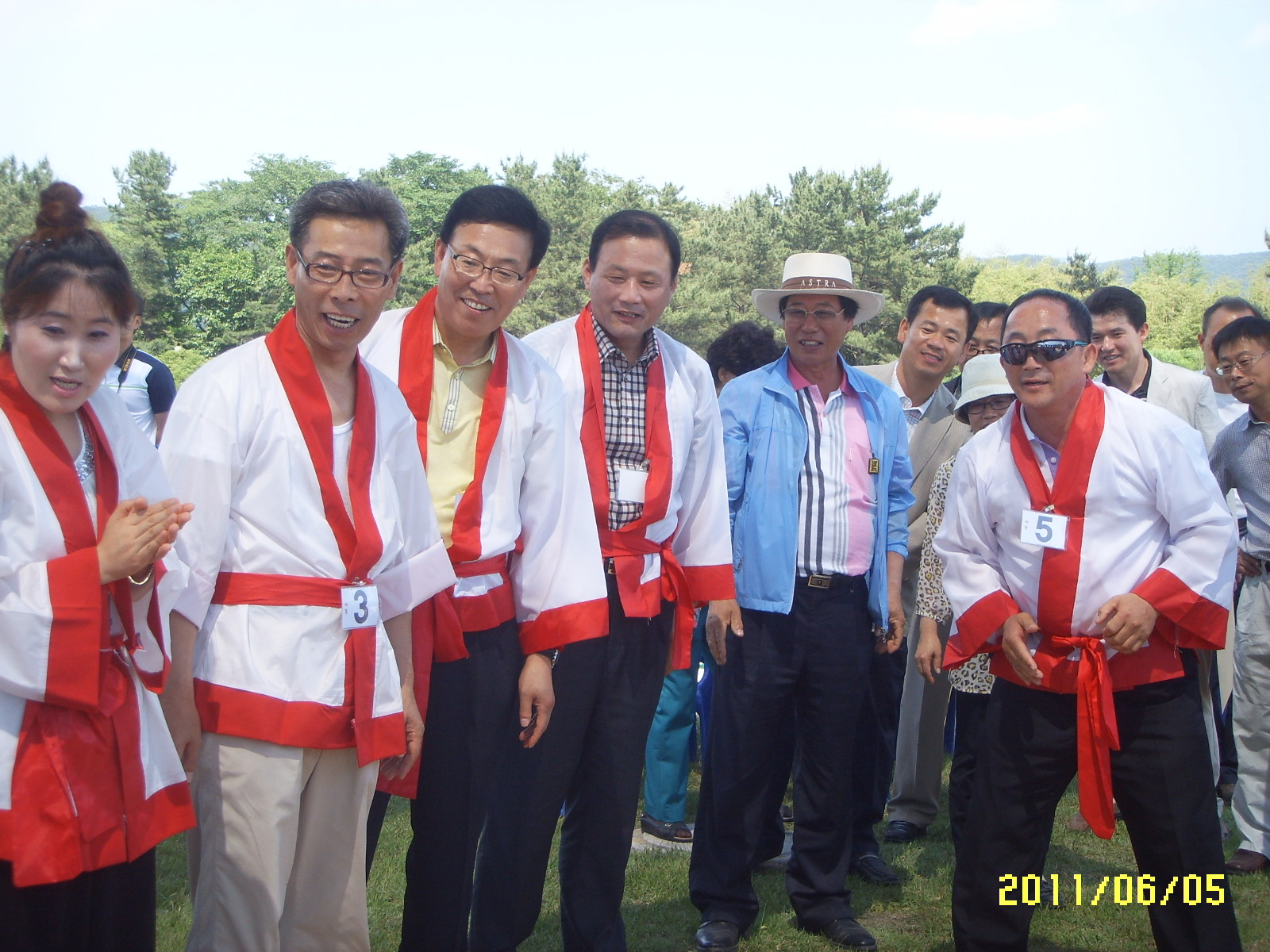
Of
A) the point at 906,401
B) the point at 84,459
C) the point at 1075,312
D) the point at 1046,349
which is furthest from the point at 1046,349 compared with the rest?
the point at 84,459

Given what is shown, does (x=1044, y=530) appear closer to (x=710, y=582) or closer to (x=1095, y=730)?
(x=1095, y=730)

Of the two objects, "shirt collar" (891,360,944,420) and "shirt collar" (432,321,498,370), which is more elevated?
"shirt collar" (432,321,498,370)

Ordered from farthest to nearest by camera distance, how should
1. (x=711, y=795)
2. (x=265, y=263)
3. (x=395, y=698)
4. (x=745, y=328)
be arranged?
(x=265, y=263)
(x=745, y=328)
(x=711, y=795)
(x=395, y=698)

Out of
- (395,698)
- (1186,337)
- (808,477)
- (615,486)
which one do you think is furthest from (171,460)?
(1186,337)

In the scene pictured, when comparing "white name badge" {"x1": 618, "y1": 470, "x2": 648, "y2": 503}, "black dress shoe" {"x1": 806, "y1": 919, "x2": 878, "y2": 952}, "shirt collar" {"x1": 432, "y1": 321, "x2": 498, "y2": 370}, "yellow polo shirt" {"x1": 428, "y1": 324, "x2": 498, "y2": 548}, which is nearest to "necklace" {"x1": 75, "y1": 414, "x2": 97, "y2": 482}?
"yellow polo shirt" {"x1": 428, "y1": 324, "x2": 498, "y2": 548}

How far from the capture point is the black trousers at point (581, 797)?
11.0ft

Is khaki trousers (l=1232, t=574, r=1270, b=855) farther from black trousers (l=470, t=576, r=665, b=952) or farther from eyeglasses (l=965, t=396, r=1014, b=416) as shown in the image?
black trousers (l=470, t=576, r=665, b=952)

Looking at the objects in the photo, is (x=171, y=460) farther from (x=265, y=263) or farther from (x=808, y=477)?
(x=265, y=263)

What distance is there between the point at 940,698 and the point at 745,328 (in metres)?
2.22

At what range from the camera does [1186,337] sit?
1969 inches

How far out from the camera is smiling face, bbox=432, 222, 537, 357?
3.08 metres

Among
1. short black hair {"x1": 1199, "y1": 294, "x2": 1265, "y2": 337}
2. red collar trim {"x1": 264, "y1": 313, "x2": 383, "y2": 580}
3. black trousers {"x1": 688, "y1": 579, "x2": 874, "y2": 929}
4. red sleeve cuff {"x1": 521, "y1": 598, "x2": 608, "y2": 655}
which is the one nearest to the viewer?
red collar trim {"x1": 264, "y1": 313, "x2": 383, "y2": 580}

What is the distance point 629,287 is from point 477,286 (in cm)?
66

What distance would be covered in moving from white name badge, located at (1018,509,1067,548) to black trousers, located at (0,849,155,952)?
2514mm
